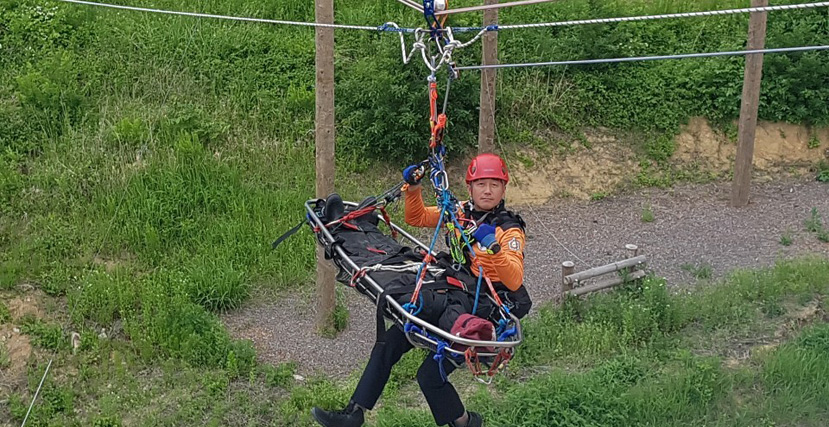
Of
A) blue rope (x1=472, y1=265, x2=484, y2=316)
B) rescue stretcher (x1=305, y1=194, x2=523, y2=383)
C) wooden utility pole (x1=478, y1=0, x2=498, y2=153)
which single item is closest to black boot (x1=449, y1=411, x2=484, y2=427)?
rescue stretcher (x1=305, y1=194, x2=523, y2=383)

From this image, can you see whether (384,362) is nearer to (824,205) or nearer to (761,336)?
(761,336)

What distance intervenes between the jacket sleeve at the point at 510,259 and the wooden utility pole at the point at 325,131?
329cm

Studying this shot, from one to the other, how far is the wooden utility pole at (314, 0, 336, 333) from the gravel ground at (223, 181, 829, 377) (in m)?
0.39

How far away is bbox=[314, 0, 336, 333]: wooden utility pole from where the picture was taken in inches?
312

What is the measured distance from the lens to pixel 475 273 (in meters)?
5.12

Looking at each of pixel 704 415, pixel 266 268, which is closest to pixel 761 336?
pixel 704 415

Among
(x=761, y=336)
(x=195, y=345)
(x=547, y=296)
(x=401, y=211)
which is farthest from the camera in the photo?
(x=401, y=211)

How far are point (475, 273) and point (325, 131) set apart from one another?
337 centimetres

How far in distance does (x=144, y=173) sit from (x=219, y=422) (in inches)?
129

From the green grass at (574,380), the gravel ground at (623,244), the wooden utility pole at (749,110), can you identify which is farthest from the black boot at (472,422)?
the wooden utility pole at (749,110)

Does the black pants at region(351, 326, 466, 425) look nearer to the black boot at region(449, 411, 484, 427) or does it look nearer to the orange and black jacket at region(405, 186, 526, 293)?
the black boot at region(449, 411, 484, 427)

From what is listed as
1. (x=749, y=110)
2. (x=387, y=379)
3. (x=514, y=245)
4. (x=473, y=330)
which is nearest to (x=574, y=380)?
(x=387, y=379)

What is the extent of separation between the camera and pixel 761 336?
28.6ft

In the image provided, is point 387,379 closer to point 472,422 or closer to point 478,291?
point 472,422
